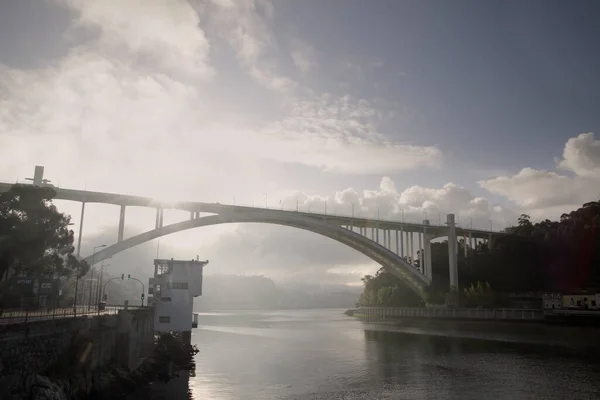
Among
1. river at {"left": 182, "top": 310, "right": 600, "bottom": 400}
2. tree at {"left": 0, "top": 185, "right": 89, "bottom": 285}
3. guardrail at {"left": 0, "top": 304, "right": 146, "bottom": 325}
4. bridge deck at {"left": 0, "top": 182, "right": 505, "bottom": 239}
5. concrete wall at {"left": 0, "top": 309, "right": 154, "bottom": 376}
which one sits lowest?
river at {"left": 182, "top": 310, "right": 600, "bottom": 400}

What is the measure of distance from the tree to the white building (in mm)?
9975

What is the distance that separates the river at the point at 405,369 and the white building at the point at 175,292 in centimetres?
426

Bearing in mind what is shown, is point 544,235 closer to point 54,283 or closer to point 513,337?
point 513,337

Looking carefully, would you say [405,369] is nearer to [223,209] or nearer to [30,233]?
[30,233]

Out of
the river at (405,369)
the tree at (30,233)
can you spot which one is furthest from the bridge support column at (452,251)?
the tree at (30,233)

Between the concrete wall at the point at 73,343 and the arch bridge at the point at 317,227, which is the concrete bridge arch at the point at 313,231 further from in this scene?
the concrete wall at the point at 73,343

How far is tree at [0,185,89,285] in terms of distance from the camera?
33.4 metres

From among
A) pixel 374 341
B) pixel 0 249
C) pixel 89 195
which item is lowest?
pixel 374 341

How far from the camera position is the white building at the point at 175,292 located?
142 ft

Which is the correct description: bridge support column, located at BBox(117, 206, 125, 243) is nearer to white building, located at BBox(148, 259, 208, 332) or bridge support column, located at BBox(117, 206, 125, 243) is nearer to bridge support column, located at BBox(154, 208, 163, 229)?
bridge support column, located at BBox(154, 208, 163, 229)

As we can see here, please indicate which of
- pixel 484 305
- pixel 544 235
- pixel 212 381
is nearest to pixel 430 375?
pixel 212 381

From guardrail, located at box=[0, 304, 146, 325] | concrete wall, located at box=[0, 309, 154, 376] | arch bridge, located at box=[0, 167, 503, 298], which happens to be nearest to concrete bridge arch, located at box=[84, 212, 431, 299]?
arch bridge, located at box=[0, 167, 503, 298]

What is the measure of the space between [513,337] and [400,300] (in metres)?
60.3

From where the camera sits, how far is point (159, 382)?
30406mm
